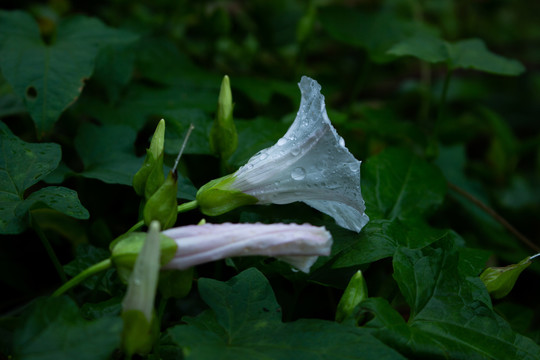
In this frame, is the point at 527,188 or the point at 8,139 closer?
the point at 8,139

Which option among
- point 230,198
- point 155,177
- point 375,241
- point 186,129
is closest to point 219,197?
point 230,198

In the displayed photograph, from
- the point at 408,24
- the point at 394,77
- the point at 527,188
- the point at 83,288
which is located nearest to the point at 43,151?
the point at 83,288

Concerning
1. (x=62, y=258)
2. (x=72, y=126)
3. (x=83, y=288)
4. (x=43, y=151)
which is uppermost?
(x=43, y=151)

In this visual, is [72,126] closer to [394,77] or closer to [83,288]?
[83,288]

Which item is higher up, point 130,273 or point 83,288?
point 130,273

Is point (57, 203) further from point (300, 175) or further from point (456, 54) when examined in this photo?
point (456, 54)

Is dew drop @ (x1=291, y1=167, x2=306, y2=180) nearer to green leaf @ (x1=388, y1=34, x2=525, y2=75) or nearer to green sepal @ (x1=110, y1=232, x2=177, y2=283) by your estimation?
green sepal @ (x1=110, y1=232, x2=177, y2=283)
